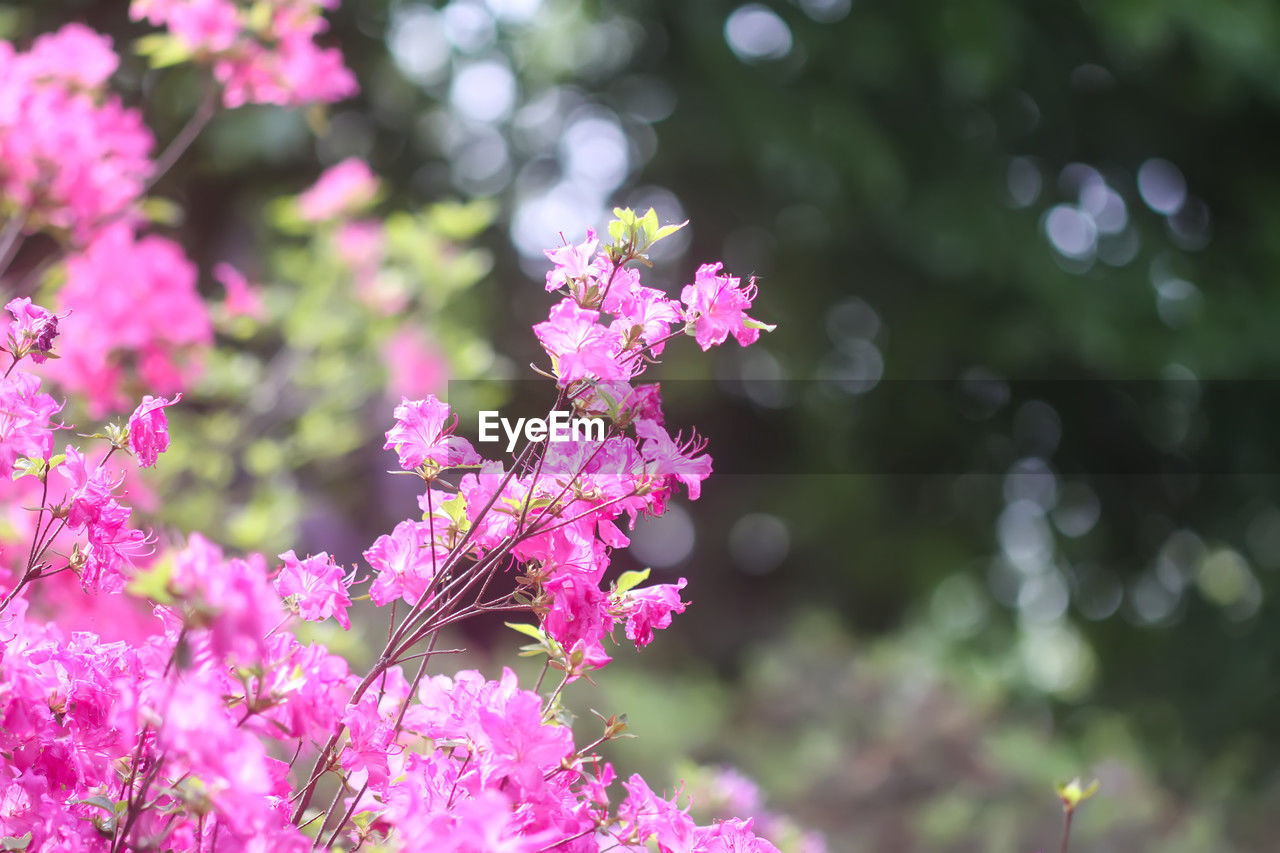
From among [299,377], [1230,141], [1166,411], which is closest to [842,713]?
[1166,411]

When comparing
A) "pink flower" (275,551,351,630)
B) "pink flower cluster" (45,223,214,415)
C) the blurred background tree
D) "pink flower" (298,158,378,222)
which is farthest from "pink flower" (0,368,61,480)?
the blurred background tree

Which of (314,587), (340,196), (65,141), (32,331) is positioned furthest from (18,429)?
(340,196)

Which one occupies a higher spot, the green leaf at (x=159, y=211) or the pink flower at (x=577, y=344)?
the pink flower at (x=577, y=344)

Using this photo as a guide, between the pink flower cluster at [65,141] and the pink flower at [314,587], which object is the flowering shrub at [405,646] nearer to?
the pink flower at [314,587]

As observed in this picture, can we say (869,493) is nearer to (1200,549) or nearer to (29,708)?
(1200,549)

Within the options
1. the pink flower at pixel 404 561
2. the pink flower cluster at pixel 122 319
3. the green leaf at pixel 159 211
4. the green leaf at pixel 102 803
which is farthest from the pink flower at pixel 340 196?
the green leaf at pixel 102 803

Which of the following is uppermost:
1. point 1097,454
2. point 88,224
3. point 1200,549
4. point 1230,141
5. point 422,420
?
point 422,420

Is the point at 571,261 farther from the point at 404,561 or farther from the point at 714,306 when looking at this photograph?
the point at 404,561
